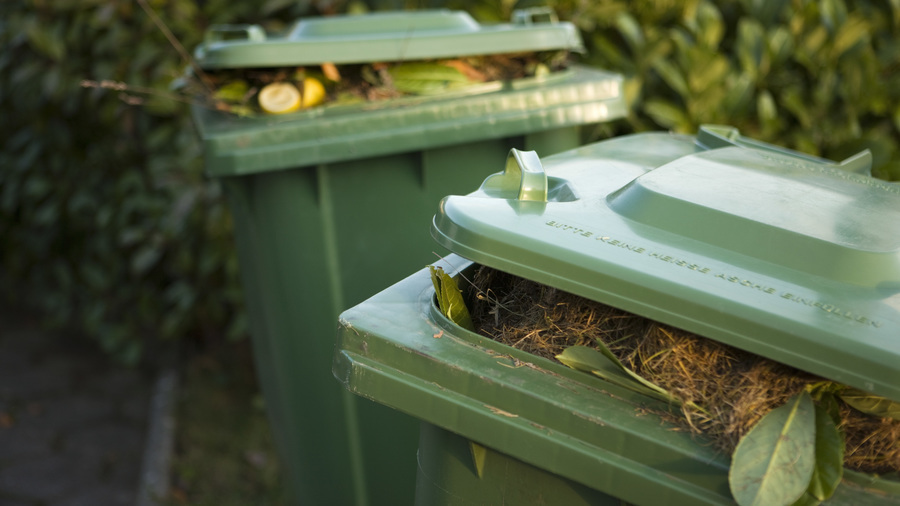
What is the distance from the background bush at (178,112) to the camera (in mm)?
2756

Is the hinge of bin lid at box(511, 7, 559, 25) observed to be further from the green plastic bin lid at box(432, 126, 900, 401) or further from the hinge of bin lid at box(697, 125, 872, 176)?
the green plastic bin lid at box(432, 126, 900, 401)

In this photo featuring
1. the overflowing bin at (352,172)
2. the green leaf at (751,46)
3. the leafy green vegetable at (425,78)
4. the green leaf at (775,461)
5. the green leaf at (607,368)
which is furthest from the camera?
the green leaf at (751,46)

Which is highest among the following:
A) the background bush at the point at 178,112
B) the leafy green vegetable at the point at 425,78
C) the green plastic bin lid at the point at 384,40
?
the green plastic bin lid at the point at 384,40

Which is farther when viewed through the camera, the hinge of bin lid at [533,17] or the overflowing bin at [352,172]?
the hinge of bin lid at [533,17]

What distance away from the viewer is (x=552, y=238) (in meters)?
1.13

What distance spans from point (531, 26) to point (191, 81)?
941 millimetres

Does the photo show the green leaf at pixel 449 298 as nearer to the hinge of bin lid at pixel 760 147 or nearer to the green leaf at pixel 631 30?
the hinge of bin lid at pixel 760 147

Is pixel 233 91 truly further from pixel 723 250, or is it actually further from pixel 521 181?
pixel 723 250

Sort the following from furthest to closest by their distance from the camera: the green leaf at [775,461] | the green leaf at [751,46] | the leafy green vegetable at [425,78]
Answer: the green leaf at [751,46] → the leafy green vegetable at [425,78] → the green leaf at [775,461]

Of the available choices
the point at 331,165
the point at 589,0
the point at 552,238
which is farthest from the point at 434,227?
the point at 589,0

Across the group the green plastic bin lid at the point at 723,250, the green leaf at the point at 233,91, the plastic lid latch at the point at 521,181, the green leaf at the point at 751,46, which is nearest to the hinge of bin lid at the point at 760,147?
the green plastic bin lid at the point at 723,250

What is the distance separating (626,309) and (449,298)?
31 centimetres

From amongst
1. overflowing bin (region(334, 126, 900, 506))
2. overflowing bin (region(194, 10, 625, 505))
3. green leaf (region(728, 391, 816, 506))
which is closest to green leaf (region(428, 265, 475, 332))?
overflowing bin (region(334, 126, 900, 506))

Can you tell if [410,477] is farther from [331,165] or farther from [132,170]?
[132,170]
